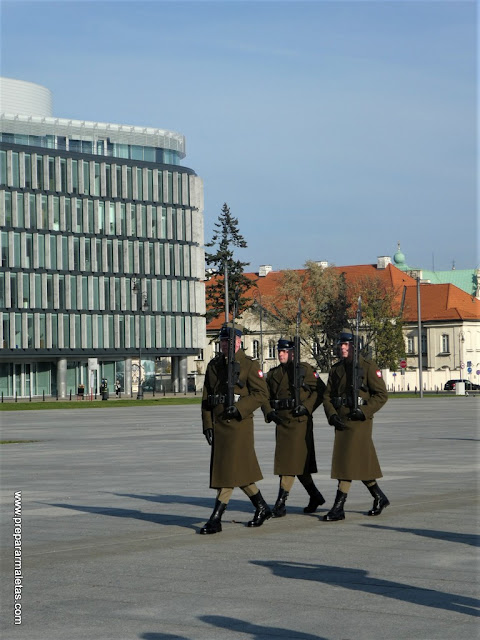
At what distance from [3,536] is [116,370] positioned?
3553 inches

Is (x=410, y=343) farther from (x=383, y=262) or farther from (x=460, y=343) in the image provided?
(x=383, y=262)

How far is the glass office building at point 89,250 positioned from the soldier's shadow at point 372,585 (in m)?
81.1

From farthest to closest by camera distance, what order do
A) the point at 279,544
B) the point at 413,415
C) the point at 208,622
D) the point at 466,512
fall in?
1. the point at 413,415
2. the point at 466,512
3. the point at 279,544
4. the point at 208,622

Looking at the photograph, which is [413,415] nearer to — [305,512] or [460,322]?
[305,512]

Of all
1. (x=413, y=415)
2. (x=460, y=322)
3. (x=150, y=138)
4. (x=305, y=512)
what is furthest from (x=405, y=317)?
(x=305, y=512)

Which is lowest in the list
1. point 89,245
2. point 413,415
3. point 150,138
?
point 413,415

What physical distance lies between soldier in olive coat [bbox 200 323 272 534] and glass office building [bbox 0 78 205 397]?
7833 cm

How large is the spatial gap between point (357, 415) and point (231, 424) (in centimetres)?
138

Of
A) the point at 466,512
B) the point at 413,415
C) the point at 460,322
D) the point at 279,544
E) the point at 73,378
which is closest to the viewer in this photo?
the point at 279,544

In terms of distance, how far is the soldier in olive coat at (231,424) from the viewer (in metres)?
12.5

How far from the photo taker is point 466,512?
13445 millimetres

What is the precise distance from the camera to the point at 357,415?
13.0 meters

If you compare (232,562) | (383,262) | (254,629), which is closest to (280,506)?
(232,562)

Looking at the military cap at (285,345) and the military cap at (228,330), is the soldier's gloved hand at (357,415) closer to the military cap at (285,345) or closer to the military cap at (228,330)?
the military cap at (285,345)
